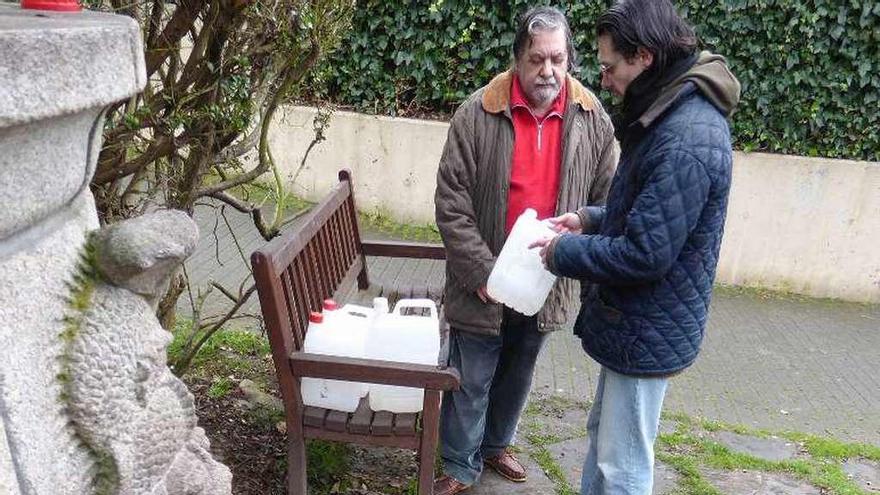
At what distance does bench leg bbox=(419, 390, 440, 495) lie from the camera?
2.72 meters

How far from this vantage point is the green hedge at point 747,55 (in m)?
5.86

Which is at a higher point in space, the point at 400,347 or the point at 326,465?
the point at 400,347

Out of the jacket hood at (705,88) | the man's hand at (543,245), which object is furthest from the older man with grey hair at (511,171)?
the jacket hood at (705,88)

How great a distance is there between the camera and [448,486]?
3238mm

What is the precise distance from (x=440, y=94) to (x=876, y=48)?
11.2ft

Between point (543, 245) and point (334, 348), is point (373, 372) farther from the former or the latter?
point (543, 245)

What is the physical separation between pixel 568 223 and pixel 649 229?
0.60 m

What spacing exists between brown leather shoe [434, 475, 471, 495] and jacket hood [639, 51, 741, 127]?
1.74 meters

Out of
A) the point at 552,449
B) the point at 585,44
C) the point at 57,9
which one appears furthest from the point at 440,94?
the point at 57,9

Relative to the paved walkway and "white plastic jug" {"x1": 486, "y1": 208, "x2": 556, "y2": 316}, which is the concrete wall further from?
"white plastic jug" {"x1": 486, "y1": 208, "x2": 556, "y2": 316}

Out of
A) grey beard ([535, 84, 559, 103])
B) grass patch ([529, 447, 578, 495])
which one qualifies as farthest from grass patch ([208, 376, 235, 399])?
grey beard ([535, 84, 559, 103])

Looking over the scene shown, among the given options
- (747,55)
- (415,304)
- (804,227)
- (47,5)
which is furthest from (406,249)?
(804,227)

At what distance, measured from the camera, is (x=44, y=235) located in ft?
4.24

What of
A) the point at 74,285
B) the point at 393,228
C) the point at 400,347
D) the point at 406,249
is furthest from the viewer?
the point at 393,228
